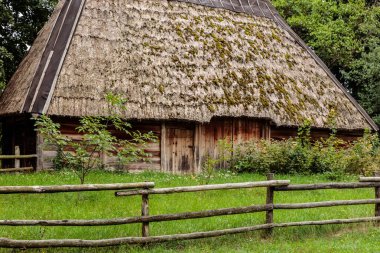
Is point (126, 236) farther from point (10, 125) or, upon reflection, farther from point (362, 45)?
point (362, 45)

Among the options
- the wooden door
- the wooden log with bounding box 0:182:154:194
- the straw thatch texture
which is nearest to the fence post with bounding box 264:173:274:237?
the wooden log with bounding box 0:182:154:194

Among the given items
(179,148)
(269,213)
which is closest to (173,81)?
(179,148)

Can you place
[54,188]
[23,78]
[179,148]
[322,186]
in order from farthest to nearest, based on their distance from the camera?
1. [23,78]
2. [179,148]
3. [322,186]
4. [54,188]

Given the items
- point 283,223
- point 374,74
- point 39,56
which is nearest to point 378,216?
point 283,223

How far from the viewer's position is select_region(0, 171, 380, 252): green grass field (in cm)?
816

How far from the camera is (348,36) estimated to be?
1093 inches

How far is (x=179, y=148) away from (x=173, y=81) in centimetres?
243

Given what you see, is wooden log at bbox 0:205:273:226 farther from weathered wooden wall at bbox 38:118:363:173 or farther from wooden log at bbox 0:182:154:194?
weathered wooden wall at bbox 38:118:363:173

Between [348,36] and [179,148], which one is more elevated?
[348,36]

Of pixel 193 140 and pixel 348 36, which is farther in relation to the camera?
pixel 348 36

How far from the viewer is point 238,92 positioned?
707 inches

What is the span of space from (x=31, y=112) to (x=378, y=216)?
1032 centimetres

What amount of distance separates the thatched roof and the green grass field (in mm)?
3681

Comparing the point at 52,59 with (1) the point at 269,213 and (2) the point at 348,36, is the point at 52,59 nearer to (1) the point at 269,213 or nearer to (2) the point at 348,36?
(1) the point at 269,213
